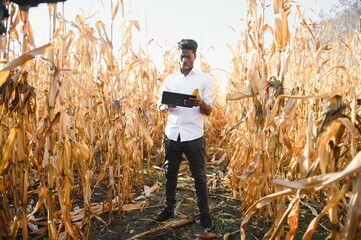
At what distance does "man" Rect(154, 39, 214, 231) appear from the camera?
7.15 ft

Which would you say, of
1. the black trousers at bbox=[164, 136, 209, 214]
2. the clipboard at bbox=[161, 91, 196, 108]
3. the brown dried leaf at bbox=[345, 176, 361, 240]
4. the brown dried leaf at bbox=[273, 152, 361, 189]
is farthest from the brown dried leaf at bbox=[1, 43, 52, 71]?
the black trousers at bbox=[164, 136, 209, 214]

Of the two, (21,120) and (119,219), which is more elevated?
(21,120)

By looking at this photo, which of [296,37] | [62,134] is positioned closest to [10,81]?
[62,134]

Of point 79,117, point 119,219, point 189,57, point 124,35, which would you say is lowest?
point 119,219

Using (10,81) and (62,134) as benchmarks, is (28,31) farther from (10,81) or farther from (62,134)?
(62,134)

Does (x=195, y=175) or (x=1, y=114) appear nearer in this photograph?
(x=1, y=114)

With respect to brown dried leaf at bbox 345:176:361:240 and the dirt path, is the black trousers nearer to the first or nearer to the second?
the dirt path

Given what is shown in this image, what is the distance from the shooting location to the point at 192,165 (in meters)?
2.22

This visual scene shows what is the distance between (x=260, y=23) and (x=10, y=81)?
1.51 m

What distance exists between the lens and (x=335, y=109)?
926 millimetres

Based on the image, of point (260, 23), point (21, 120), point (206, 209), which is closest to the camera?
point (21, 120)

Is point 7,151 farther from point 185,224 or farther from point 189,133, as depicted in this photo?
point 185,224

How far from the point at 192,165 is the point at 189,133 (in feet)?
0.84

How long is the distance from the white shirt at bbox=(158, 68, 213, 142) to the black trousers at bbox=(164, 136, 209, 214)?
0.05m
